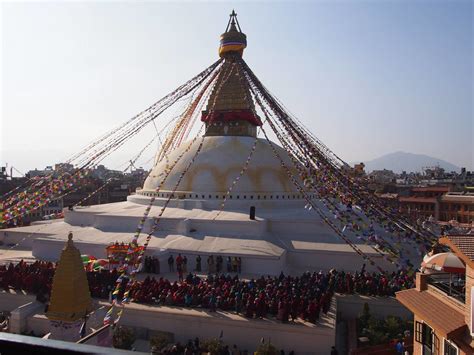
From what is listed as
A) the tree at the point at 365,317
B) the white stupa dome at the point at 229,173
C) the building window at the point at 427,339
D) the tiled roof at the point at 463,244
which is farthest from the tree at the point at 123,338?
the white stupa dome at the point at 229,173

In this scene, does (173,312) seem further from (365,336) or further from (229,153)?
(229,153)

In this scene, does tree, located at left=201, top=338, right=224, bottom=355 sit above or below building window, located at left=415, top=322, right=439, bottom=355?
below

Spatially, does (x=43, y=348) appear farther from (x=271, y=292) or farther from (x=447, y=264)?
(x=271, y=292)

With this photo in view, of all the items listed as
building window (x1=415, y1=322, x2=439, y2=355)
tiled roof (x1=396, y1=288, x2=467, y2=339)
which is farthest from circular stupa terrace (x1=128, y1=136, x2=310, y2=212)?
building window (x1=415, y1=322, x2=439, y2=355)

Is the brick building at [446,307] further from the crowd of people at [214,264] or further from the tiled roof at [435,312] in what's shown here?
the crowd of people at [214,264]

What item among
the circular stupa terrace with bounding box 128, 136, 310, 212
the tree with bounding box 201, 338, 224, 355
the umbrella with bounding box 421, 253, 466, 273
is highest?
the circular stupa terrace with bounding box 128, 136, 310, 212

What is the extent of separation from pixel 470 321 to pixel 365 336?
170 inches

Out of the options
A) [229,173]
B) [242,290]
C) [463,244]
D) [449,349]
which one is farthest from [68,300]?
[229,173]

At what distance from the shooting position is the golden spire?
23.5ft

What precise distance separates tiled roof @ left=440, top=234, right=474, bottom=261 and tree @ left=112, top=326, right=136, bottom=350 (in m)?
6.35

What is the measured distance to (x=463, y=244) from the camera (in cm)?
508

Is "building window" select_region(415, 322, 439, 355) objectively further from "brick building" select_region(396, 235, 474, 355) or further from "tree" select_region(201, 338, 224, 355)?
"tree" select_region(201, 338, 224, 355)

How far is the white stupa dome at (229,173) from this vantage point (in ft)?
57.6

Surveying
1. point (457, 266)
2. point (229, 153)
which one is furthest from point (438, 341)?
point (229, 153)
